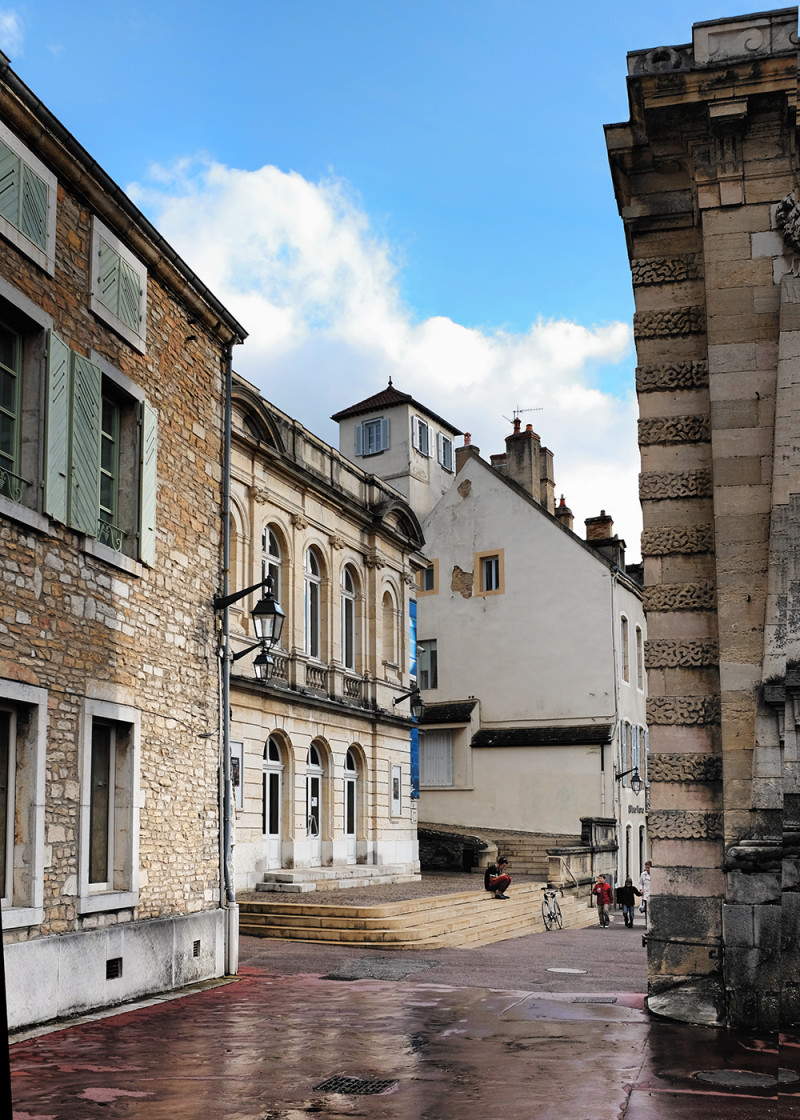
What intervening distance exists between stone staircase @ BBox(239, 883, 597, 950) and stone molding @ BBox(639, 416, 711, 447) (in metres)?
9.34

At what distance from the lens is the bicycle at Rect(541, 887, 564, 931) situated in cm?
2231

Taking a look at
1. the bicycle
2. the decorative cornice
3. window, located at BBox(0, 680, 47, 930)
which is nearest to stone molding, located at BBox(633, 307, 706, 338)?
the decorative cornice

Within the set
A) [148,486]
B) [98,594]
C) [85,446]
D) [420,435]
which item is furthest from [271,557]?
[420,435]

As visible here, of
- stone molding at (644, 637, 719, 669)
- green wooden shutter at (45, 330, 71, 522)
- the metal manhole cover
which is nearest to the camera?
the metal manhole cover

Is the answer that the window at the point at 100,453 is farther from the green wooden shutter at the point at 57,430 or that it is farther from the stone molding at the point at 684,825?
the stone molding at the point at 684,825

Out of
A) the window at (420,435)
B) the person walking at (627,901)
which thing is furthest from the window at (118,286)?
the window at (420,435)

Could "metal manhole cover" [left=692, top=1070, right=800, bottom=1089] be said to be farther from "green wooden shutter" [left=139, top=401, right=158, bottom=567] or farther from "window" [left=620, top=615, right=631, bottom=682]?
"window" [left=620, top=615, right=631, bottom=682]

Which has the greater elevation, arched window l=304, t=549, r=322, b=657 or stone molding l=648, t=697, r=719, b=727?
arched window l=304, t=549, r=322, b=657

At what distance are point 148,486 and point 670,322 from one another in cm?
529

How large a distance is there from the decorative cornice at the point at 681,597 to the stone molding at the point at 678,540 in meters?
0.31

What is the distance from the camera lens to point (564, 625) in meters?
34.6

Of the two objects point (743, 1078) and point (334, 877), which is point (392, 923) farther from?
point (743, 1078)

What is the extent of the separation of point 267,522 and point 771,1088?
1768cm

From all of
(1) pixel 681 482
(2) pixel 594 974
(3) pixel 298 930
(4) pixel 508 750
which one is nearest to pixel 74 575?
(1) pixel 681 482
